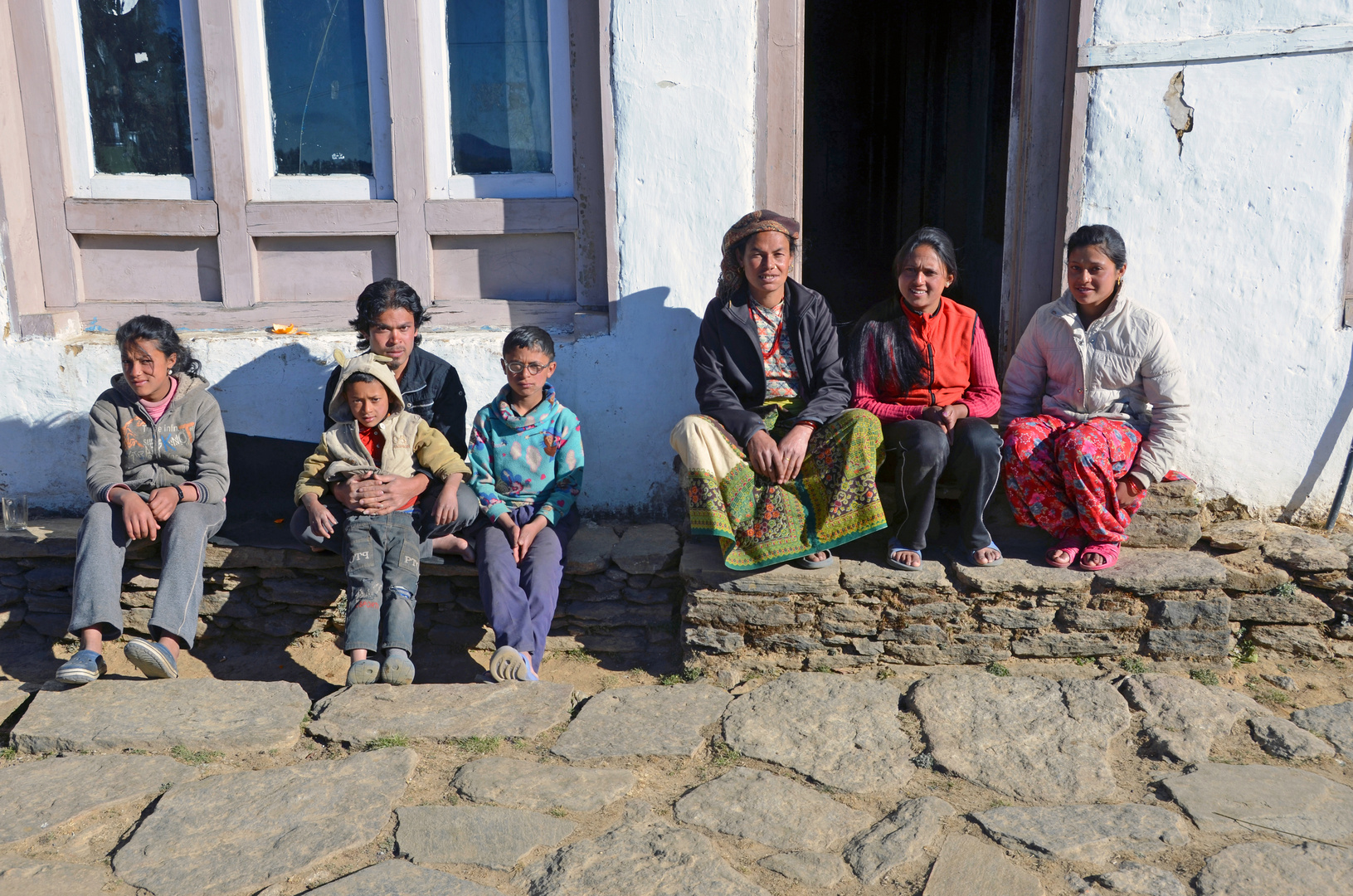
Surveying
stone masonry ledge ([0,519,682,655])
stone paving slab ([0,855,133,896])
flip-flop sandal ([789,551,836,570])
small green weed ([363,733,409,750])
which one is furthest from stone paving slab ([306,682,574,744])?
flip-flop sandal ([789,551,836,570])

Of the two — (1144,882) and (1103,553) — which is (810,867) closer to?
(1144,882)

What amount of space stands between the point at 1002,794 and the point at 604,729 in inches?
47.8

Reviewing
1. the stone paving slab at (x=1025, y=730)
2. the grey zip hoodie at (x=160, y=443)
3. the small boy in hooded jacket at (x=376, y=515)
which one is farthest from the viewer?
the grey zip hoodie at (x=160, y=443)

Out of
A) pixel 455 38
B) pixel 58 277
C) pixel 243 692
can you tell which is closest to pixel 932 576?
pixel 243 692

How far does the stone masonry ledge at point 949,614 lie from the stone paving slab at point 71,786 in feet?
5.74

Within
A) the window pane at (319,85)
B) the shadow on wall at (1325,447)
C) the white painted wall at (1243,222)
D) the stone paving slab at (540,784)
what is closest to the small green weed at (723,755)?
the stone paving slab at (540,784)

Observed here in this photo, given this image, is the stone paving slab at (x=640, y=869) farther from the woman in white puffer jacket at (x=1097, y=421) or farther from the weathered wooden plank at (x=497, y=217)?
the weathered wooden plank at (x=497, y=217)

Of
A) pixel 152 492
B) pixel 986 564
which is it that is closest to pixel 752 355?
pixel 986 564

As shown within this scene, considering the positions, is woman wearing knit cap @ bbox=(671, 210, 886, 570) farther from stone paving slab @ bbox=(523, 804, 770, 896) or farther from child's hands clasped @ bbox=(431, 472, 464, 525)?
stone paving slab @ bbox=(523, 804, 770, 896)

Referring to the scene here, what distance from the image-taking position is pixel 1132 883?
2.33 meters

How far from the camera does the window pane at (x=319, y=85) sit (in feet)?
14.3

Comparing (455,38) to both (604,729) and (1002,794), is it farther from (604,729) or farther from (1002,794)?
(1002,794)

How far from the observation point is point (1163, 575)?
137 inches

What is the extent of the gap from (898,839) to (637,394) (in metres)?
2.28
